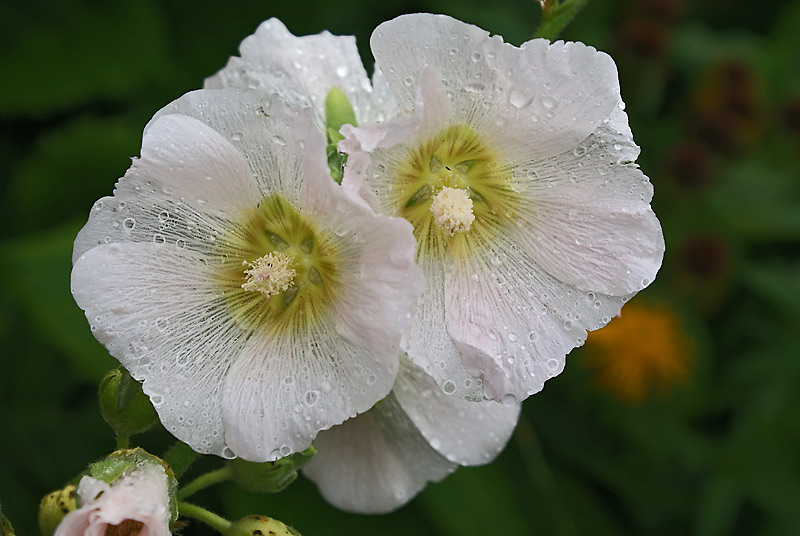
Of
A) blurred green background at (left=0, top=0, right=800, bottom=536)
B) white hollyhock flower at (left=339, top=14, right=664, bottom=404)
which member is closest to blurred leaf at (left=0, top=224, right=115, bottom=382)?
blurred green background at (left=0, top=0, right=800, bottom=536)

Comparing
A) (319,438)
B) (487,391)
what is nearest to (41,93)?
(319,438)

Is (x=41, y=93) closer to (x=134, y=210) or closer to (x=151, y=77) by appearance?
(x=151, y=77)

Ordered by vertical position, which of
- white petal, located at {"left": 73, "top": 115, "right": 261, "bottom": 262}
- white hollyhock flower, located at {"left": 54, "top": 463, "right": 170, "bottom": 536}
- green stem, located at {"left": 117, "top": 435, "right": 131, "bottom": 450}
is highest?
white petal, located at {"left": 73, "top": 115, "right": 261, "bottom": 262}

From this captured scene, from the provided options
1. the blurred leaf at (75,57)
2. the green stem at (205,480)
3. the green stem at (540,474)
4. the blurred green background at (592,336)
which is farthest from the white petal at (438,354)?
the blurred leaf at (75,57)

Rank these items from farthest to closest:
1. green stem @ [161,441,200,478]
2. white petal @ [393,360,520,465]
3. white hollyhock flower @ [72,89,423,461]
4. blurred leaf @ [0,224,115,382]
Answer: blurred leaf @ [0,224,115,382] < white petal @ [393,360,520,465] < green stem @ [161,441,200,478] < white hollyhock flower @ [72,89,423,461]

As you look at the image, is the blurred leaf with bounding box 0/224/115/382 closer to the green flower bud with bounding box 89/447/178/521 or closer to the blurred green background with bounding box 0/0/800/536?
the blurred green background with bounding box 0/0/800/536

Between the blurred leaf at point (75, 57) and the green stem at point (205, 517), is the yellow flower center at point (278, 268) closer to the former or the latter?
the green stem at point (205, 517)
